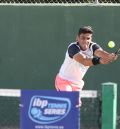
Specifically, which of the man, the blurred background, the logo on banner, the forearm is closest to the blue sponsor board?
the logo on banner

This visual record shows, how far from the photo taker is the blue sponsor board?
5711mm

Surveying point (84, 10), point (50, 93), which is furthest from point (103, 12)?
point (50, 93)

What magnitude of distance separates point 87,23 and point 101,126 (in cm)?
398

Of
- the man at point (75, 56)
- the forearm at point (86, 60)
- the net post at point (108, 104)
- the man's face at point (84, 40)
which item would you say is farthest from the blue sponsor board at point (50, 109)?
the man's face at point (84, 40)

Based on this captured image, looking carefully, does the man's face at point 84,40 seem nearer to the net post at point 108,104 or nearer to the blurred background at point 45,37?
the blurred background at point 45,37

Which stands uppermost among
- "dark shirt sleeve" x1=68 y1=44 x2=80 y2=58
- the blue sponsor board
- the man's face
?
the man's face

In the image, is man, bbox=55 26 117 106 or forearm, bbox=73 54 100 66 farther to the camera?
man, bbox=55 26 117 106

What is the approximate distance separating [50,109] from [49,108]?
0.01 m

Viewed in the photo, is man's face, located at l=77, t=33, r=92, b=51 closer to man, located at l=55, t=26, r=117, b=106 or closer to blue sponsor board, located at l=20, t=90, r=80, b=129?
man, located at l=55, t=26, r=117, b=106

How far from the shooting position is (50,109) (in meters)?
5.74

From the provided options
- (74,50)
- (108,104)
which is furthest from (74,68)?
(108,104)

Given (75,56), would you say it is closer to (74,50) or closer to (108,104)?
(74,50)

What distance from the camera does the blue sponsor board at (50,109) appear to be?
5711mm

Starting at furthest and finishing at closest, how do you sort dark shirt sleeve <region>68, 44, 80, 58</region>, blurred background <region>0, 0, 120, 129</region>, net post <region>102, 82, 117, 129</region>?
blurred background <region>0, 0, 120, 129</region> < dark shirt sleeve <region>68, 44, 80, 58</region> < net post <region>102, 82, 117, 129</region>
